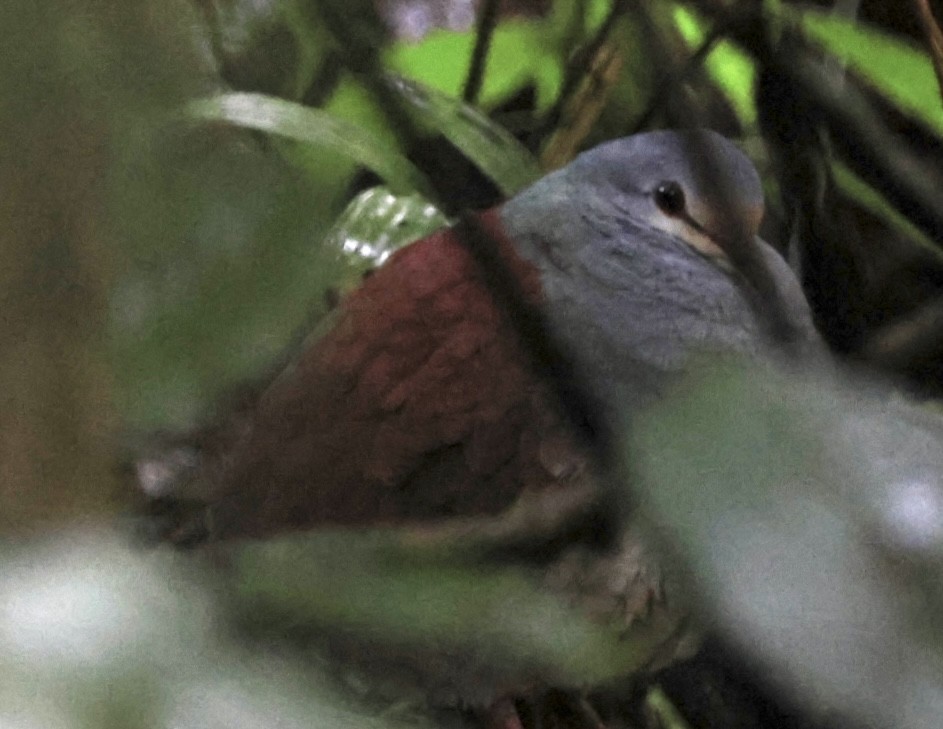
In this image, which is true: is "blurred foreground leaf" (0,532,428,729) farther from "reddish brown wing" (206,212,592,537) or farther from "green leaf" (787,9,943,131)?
"green leaf" (787,9,943,131)

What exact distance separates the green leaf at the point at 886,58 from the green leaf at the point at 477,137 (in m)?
0.18

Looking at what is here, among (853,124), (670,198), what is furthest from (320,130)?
(853,124)

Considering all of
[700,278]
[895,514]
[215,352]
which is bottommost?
[700,278]

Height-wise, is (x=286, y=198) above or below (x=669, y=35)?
above

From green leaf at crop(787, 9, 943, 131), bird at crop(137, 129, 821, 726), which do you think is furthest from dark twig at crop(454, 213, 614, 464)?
green leaf at crop(787, 9, 943, 131)

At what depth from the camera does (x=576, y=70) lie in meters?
0.63

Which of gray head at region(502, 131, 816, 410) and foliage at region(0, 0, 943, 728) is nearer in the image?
foliage at region(0, 0, 943, 728)

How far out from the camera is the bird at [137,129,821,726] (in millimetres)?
343

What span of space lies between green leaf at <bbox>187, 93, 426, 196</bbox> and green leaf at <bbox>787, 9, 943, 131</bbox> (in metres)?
0.24

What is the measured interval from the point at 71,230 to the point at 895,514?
194 mm

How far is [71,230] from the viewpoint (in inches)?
6.5

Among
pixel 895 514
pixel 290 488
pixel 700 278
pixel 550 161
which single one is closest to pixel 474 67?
pixel 550 161

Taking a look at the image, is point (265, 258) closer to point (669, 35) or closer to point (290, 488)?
point (290, 488)

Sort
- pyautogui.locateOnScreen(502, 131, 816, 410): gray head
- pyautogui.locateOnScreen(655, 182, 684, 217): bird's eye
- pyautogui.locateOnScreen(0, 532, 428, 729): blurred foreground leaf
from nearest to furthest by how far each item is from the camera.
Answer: pyautogui.locateOnScreen(0, 532, 428, 729): blurred foreground leaf, pyautogui.locateOnScreen(502, 131, 816, 410): gray head, pyautogui.locateOnScreen(655, 182, 684, 217): bird's eye
